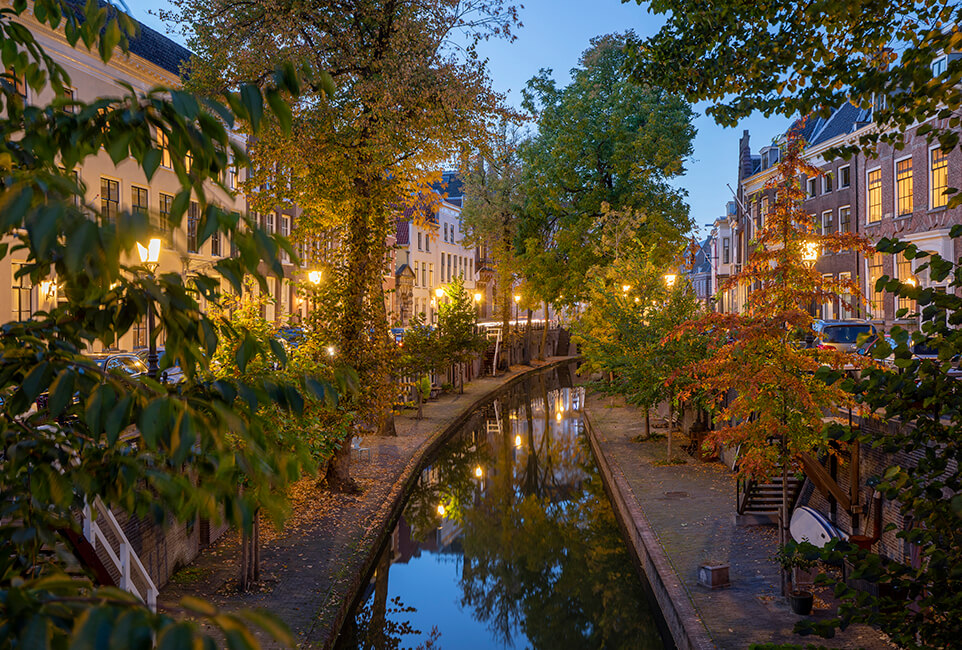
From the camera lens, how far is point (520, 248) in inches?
1789

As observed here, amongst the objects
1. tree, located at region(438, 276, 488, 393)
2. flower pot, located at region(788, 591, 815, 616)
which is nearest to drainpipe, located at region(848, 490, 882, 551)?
flower pot, located at region(788, 591, 815, 616)

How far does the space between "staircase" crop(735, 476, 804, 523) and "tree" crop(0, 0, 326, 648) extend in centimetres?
1356

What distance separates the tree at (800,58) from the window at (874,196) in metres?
33.3

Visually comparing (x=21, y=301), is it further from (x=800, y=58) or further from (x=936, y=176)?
(x=936, y=176)

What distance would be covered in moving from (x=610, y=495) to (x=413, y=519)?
5352mm

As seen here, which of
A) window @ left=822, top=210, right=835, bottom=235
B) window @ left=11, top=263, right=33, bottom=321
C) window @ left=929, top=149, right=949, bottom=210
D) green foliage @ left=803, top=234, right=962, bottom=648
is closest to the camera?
green foliage @ left=803, top=234, right=962, bottom=648

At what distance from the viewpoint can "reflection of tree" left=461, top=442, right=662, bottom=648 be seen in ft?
42.8

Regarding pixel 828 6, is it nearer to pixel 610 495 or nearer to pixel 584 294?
pixel 610 495

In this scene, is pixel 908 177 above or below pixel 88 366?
above

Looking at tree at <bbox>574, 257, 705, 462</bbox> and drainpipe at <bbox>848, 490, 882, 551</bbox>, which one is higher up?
tree at <bbox>574, 257, 705, 462</bbox>

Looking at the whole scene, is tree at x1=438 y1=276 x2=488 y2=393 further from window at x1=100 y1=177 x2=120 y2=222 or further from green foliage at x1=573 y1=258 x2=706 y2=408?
window at x1=100 y1=177 x2=120 y2=222

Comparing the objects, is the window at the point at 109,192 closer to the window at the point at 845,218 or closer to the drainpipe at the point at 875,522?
the drainpipe at the point at 875,522

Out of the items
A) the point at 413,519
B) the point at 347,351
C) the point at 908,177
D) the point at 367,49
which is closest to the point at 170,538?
the point at 347,351

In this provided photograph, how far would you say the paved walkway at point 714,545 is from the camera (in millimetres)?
9695
